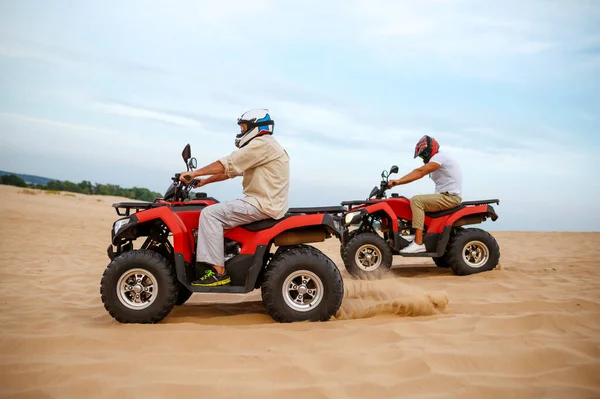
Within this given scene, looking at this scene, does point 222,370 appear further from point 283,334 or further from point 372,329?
point 372,329

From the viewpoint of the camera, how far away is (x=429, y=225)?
9.10m

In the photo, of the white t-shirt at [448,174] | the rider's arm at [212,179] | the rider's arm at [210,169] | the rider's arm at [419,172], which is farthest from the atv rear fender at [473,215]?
the rider's arm at [210,169]

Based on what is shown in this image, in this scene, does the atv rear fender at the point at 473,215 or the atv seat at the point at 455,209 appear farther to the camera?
the atv seat at the point at 455,209

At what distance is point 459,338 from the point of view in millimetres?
4402

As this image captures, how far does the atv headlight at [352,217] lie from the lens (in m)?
8.52

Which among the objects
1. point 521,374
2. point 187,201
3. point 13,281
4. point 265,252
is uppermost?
point 187,201

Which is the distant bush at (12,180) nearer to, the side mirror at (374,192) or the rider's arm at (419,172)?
the side mirror at (374,192)

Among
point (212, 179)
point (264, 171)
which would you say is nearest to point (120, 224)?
point (212, 179)

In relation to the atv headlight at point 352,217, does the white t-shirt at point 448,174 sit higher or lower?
higher

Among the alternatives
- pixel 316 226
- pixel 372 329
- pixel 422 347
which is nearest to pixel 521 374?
pixel 422 347

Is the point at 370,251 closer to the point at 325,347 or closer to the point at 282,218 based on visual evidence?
the point at 282,218

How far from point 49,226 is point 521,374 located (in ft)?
53.4

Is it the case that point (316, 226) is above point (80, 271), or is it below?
above

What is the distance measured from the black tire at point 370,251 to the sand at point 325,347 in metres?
1.51
